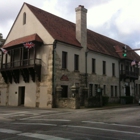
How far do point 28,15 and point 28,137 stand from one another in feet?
75.5

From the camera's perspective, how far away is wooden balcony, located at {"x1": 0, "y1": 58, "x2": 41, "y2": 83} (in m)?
25.7

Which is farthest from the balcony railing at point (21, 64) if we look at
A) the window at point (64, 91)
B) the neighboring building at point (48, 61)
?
the window at point (64, 91)

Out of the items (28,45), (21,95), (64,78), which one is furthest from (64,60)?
(21,95)

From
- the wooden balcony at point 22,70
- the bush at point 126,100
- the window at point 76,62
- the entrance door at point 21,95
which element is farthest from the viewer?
the bush at point 126,100

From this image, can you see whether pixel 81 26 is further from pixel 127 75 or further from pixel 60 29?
pixel 127 75

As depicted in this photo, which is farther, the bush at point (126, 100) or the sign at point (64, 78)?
the bush at point (126, 100)

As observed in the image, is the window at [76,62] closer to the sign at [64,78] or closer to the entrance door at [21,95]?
the sign at [64,78]

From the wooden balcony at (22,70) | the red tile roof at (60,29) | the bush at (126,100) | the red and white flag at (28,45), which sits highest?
the red tile roof at (60,29)

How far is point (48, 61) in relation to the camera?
2547 centimetres

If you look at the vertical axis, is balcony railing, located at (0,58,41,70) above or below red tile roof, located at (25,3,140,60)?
below

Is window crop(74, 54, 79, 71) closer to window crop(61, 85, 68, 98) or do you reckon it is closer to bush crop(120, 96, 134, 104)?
window crop(61, 85, 68, 98)

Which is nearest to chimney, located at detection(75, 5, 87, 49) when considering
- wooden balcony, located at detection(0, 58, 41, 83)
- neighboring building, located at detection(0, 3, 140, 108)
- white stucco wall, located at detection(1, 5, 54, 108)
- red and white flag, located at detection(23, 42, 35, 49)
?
neighboring building, located at detection(0, 3, 140, 108)

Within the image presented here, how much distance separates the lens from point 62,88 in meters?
25.6

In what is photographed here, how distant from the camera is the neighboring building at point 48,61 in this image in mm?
25547
